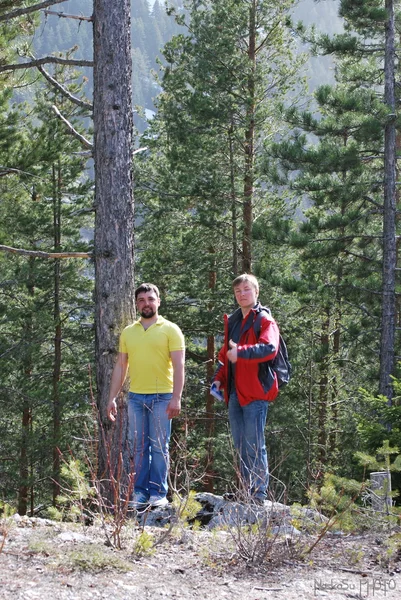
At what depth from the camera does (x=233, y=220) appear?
47.6 ft

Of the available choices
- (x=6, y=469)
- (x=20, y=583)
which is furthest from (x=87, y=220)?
(x=20, y=583)

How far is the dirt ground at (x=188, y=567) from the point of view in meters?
3.30

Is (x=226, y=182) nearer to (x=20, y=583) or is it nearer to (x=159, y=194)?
(x=159, y=194)

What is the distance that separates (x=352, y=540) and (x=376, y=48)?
1063cm

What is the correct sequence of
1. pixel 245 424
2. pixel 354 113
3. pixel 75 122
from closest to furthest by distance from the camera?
pixel 245 424 → pixel 354 113 → pixel 75 122

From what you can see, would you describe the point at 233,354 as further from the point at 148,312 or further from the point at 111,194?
the point at 111,194

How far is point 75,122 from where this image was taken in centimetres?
1697

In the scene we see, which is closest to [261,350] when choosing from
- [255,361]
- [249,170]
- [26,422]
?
[255,361]

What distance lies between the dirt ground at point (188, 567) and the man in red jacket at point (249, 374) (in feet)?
2.87

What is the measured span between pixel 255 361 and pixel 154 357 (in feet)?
2.85

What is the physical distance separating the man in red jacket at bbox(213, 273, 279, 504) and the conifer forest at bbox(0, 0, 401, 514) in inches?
194

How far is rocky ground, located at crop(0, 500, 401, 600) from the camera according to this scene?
10.9ft

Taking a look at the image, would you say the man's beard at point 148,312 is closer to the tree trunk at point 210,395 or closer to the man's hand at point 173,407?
the man's hand at point 173,407

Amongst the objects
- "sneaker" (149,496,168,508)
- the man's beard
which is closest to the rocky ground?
"sneaker" (149,496,168,508)
